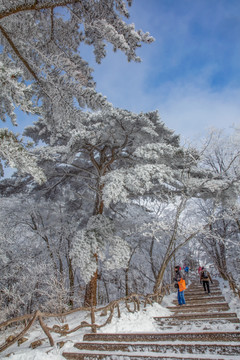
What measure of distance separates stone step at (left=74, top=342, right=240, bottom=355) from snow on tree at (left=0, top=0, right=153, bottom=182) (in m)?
3.40

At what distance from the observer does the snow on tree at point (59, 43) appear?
4.68m

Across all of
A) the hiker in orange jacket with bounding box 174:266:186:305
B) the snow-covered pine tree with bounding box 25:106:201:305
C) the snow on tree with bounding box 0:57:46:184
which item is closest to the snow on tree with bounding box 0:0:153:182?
the snow on tree with bounding box 0:57:46:184

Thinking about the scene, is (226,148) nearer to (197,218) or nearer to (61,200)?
(197,218)

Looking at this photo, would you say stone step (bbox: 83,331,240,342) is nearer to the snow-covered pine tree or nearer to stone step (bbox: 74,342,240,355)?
stone step (bbox: 74,342,240,355)

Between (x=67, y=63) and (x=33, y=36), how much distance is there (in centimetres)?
207

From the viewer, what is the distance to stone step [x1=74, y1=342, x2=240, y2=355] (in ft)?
10.1

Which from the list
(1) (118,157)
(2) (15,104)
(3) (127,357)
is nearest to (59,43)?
(2) (15,104)

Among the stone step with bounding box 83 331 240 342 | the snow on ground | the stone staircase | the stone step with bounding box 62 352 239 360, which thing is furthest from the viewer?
the snow on ground

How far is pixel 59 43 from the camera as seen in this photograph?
6.32 m

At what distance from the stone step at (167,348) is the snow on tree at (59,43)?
134 inches

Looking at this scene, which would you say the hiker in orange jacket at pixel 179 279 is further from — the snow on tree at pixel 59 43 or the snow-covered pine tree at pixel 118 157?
the snow on tree at pixel 59 43

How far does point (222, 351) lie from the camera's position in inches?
121

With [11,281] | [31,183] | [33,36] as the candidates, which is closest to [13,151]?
[33,36]

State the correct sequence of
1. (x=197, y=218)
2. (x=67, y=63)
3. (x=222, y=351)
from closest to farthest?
1. (x=222, y=351)
2. (x=67, y=63)
3. (x=197, y=218)
